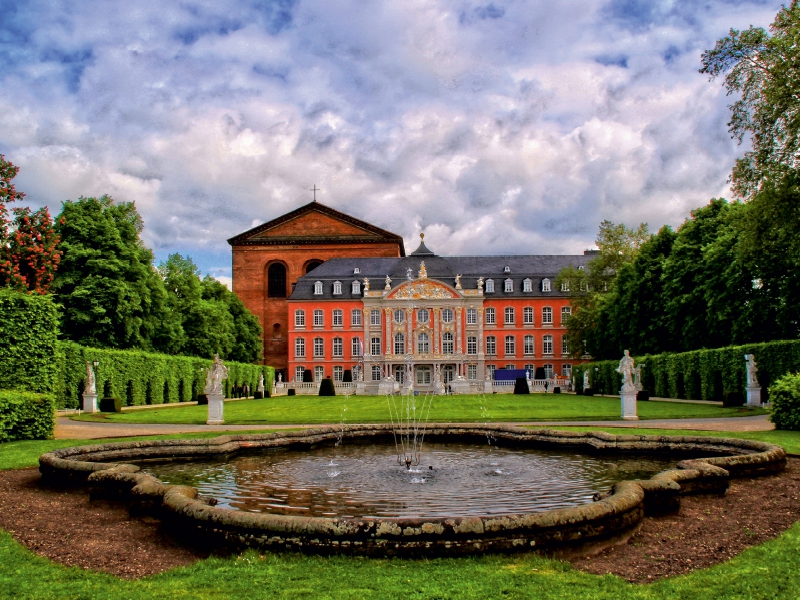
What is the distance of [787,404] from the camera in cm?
1447

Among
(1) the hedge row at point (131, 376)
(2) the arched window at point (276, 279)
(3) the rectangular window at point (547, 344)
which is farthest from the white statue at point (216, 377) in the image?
(2) the arched window at point (276, 279)

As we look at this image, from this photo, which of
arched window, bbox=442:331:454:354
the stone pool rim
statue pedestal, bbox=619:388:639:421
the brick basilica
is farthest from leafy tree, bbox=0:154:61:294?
arched window, bbox=442:331:454:354

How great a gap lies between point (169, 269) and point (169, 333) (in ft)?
49.8

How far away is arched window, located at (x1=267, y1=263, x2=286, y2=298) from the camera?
235 feet

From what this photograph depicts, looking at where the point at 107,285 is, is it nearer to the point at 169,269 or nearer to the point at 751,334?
the point at 169,269

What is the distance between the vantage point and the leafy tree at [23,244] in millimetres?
22766

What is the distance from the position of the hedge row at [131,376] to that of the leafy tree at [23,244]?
2668 mm

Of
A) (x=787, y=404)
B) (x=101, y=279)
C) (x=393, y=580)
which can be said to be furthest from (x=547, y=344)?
(x=393, y=580)

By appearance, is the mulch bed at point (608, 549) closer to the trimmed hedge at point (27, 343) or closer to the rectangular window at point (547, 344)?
the trimmed hedge at point (27, 343)

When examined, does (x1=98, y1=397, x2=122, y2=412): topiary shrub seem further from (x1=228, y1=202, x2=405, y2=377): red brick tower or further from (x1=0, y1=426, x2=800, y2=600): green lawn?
(x1=228, y1=202, x2=405, y2=377): red brick tower

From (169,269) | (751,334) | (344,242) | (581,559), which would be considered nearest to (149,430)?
(581,559)

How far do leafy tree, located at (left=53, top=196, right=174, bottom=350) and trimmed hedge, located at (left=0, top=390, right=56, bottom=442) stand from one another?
19.3 meters

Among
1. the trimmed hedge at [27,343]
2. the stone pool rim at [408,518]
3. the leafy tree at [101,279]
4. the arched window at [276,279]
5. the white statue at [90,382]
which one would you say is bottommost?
the stone pool rim at [408,518]

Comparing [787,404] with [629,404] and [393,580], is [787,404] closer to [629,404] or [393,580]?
[629,404]
